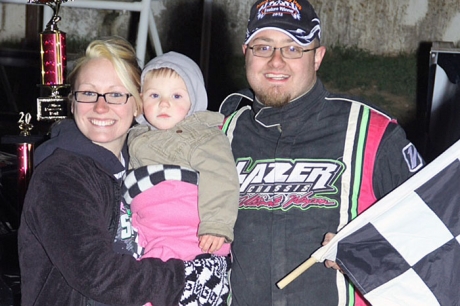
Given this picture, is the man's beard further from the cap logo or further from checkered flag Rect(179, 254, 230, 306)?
checkered flag Rect(179, 254, 230, 306)

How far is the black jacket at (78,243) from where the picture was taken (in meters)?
2.27

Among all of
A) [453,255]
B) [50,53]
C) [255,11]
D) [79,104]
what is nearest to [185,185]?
[79,104]

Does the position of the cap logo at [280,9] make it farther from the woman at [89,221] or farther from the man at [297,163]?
the woman at [89,221]

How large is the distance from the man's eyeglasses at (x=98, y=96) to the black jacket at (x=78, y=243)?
0.16 m

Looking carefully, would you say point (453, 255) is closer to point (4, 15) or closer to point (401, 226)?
point (401, 226)

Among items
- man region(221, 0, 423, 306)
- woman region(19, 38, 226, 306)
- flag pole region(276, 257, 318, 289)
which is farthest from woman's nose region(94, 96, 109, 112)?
flag pole region(276, 257, 318, 289)

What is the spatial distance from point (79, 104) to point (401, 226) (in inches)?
42.1

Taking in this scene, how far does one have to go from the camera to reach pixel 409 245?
2.52 metres

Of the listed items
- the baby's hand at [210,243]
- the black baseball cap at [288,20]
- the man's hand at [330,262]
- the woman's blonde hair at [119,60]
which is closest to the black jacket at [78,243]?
the baby's hand at [210,243]

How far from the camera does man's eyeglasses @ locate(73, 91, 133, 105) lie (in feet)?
8.49

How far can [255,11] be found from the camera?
111 inches

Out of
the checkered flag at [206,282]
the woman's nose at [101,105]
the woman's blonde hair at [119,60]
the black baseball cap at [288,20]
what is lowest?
the checkered flag at [206,282]

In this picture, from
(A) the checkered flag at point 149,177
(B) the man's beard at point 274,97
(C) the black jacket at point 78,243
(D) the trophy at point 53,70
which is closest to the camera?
(C) the black jacket at point 78,243

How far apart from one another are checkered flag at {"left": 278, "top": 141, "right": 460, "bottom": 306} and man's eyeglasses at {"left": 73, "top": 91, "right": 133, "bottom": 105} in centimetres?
76
